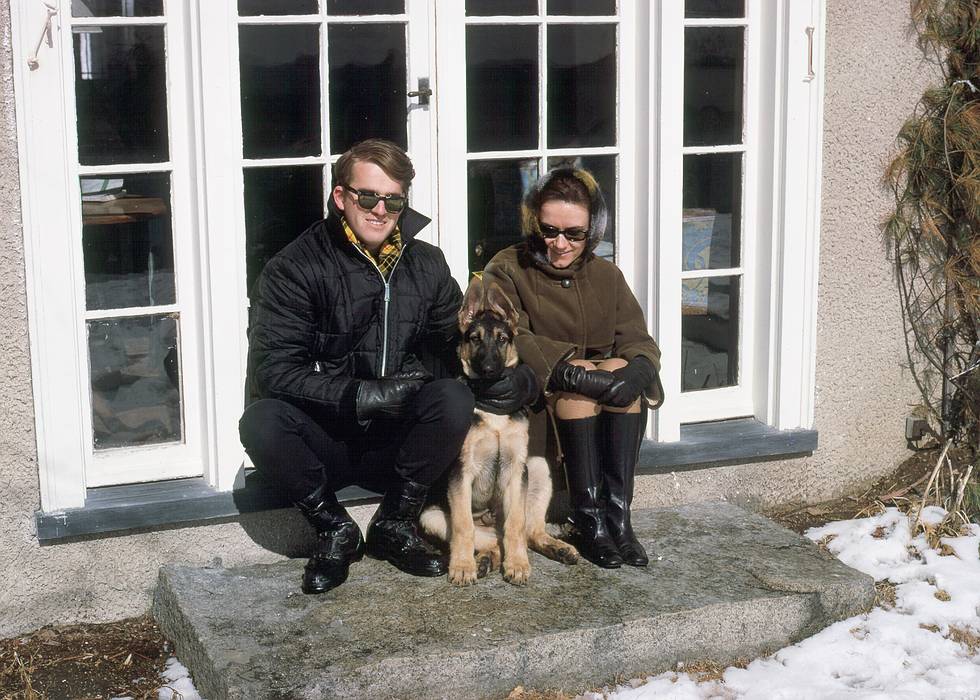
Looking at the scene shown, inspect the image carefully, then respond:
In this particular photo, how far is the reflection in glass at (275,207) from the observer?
472 cm

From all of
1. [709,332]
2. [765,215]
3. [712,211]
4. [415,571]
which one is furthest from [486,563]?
[765,215]

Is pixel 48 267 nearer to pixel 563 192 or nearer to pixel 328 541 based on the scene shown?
pixel 328 541

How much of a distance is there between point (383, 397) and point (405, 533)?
52cm

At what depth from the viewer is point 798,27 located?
5.22 meters

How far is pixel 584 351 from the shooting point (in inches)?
190

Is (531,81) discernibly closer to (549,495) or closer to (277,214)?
(277,214)

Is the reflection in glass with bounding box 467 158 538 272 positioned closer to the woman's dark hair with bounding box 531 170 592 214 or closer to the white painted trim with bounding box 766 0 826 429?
the woman's dark hair with bounding box 531 170 592 214

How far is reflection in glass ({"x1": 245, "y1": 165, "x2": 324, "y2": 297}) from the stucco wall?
844 millimetres

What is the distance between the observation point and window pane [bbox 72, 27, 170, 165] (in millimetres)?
4422

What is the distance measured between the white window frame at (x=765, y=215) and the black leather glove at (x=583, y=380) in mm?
819

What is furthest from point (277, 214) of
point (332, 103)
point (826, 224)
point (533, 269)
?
point (826, 224)

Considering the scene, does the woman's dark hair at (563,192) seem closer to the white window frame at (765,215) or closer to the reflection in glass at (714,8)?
the white window frame at (765,215)

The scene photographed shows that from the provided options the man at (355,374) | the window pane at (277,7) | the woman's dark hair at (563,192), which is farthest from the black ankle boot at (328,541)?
the window pane at (277,7)

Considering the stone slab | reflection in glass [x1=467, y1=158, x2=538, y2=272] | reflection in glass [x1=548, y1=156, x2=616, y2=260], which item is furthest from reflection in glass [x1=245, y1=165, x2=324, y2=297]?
the stone slab
